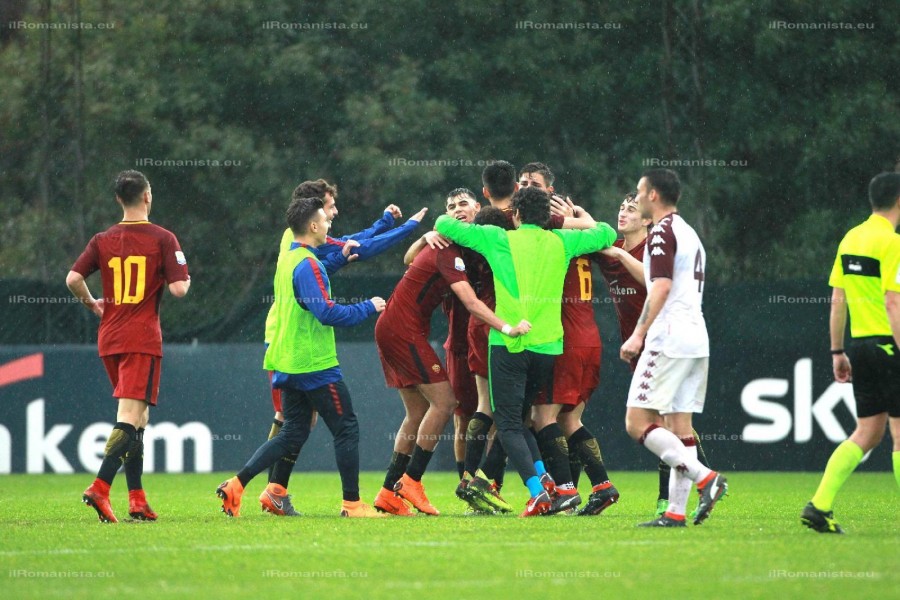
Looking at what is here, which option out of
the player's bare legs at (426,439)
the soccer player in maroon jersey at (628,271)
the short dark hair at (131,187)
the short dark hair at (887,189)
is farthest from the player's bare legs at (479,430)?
the short dark hair at (887,189)

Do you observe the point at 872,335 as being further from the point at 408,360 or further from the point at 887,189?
the point at 408,360

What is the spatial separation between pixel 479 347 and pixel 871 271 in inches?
113

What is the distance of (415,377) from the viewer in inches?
412

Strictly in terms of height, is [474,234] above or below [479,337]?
above

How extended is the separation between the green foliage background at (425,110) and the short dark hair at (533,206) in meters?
10.1

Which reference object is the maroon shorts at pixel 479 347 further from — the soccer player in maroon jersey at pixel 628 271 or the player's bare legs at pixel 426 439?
the soccer player in maroon jersey at pixel 628 271

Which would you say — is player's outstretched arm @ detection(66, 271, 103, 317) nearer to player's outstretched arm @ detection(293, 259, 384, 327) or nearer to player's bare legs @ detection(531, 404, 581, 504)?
player's outstretched arm @ detection(293, 259, 384, 327)

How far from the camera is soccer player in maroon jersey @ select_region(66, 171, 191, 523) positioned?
9836mm

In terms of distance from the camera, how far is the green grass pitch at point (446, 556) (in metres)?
6.58

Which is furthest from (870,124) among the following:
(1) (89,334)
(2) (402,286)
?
(2) (402,286)

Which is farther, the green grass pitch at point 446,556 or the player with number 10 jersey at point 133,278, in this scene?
the player with number 10 jersey at point 133,278
